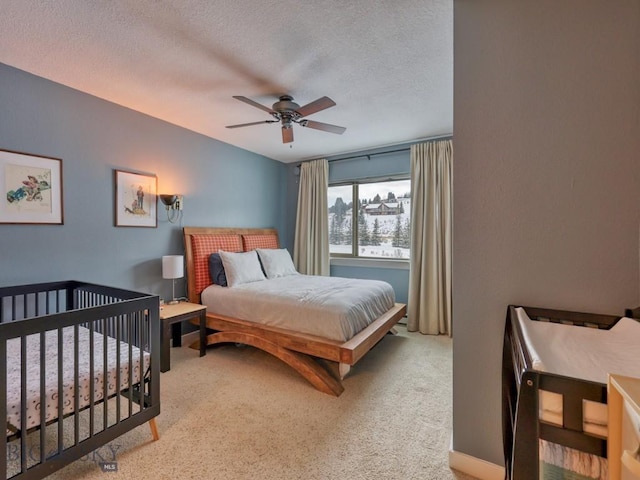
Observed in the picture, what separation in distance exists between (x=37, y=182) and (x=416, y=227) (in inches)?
155

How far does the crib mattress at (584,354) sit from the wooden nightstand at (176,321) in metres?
2.73

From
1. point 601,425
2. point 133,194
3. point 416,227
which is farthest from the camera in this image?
point 416,227

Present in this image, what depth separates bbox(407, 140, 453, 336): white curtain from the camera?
12.1 ft

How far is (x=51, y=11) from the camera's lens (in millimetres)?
1656

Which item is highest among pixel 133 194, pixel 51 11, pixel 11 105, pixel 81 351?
pixel 51 11

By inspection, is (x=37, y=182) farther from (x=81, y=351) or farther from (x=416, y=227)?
(x=416, y=227)

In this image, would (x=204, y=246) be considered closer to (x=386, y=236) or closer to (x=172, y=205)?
(x=172, y=205)

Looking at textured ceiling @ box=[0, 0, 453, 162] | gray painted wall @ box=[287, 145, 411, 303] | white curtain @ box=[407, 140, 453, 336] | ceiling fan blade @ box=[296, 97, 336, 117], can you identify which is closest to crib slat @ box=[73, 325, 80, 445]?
textured ceiling @ box=[0, 0, 453, 162]

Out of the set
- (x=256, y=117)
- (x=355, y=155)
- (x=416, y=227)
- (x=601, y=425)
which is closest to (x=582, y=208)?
(x=601, y=425)

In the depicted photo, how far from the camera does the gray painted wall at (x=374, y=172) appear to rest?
417cm

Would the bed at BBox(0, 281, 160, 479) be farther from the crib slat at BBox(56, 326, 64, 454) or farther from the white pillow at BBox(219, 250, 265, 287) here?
the white pillow at BBox(219, 250, 265, 287)

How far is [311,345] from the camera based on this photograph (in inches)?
97.7

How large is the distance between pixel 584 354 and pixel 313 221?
3.96 metres

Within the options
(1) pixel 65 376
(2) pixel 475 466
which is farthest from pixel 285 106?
(2) pixel 475 466
